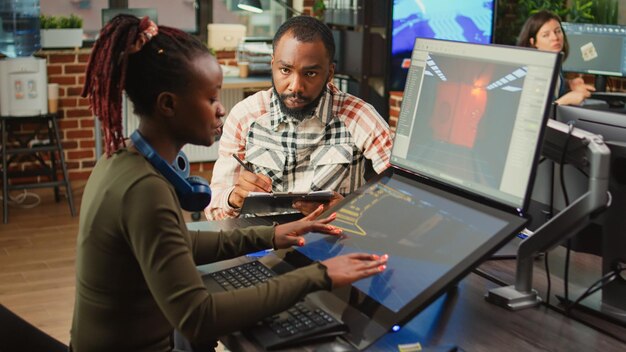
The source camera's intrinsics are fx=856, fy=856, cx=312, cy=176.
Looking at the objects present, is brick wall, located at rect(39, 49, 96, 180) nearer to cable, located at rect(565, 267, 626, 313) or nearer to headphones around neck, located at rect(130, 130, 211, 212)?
headphones around neck, located at rect(130, 130, 211, 212)

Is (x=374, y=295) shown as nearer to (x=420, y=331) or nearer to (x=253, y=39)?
(x=420, y=331)

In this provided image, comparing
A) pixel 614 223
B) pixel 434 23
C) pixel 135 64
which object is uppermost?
pixel 434 23

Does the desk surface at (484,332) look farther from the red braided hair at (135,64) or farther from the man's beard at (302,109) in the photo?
the man's beard at (302,109)

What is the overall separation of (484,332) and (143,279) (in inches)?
22.9

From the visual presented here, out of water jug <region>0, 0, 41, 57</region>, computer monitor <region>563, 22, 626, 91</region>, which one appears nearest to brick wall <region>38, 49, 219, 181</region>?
water jug <region>0, 0, 41, 57</region>

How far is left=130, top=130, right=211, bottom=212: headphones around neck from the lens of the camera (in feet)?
4.66

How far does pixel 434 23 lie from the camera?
5016 millimetres

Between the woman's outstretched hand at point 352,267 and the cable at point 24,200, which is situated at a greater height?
the woman's outstretched hand at point 352,267

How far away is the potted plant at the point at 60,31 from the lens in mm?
5461

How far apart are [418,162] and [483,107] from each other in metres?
0.21

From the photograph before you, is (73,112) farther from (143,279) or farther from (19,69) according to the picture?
(143,279)

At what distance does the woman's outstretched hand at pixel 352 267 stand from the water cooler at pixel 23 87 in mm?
3954

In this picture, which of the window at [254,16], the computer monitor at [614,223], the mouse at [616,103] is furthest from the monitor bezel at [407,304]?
the window at [254,16]

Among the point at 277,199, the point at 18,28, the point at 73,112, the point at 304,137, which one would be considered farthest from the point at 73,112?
the point at 277,199
